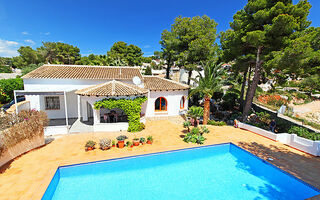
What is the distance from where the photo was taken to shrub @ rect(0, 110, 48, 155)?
9.66m

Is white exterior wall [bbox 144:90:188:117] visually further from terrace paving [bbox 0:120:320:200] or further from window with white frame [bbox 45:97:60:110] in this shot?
window with white frame [bbox 45:97:60:110]

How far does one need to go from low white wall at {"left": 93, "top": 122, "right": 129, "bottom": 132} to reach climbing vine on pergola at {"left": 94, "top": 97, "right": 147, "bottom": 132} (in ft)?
2.48

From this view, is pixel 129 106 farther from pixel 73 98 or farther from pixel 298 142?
pixel 298 142

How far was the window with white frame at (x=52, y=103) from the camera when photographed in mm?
19266

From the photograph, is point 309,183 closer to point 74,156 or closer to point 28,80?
point 74,156

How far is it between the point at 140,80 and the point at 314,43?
19.4m

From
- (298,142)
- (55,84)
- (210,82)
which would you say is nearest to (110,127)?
(55,84)

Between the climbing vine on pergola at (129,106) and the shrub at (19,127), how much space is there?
4887mm

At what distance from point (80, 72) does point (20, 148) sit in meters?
12.0

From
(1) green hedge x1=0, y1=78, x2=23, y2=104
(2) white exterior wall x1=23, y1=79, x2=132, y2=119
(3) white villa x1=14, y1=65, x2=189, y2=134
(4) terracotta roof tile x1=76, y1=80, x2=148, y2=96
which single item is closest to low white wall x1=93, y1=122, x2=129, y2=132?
(3) white villa x1=14, y1=65, x2=189, y2=134

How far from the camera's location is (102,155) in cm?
1151

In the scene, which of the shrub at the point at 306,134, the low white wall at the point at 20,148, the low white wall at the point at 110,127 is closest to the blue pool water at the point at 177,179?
the low white wall at the point at 20,148

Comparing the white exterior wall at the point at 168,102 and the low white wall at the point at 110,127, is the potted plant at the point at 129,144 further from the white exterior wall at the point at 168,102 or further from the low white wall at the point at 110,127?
the white exterior wall at the point at 168,102

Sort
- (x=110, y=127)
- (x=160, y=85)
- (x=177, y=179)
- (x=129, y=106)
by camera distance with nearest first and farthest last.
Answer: (x=177, y=179) → (x=129, y=106) → (x=110, y=127) → (x=160, y=85)
